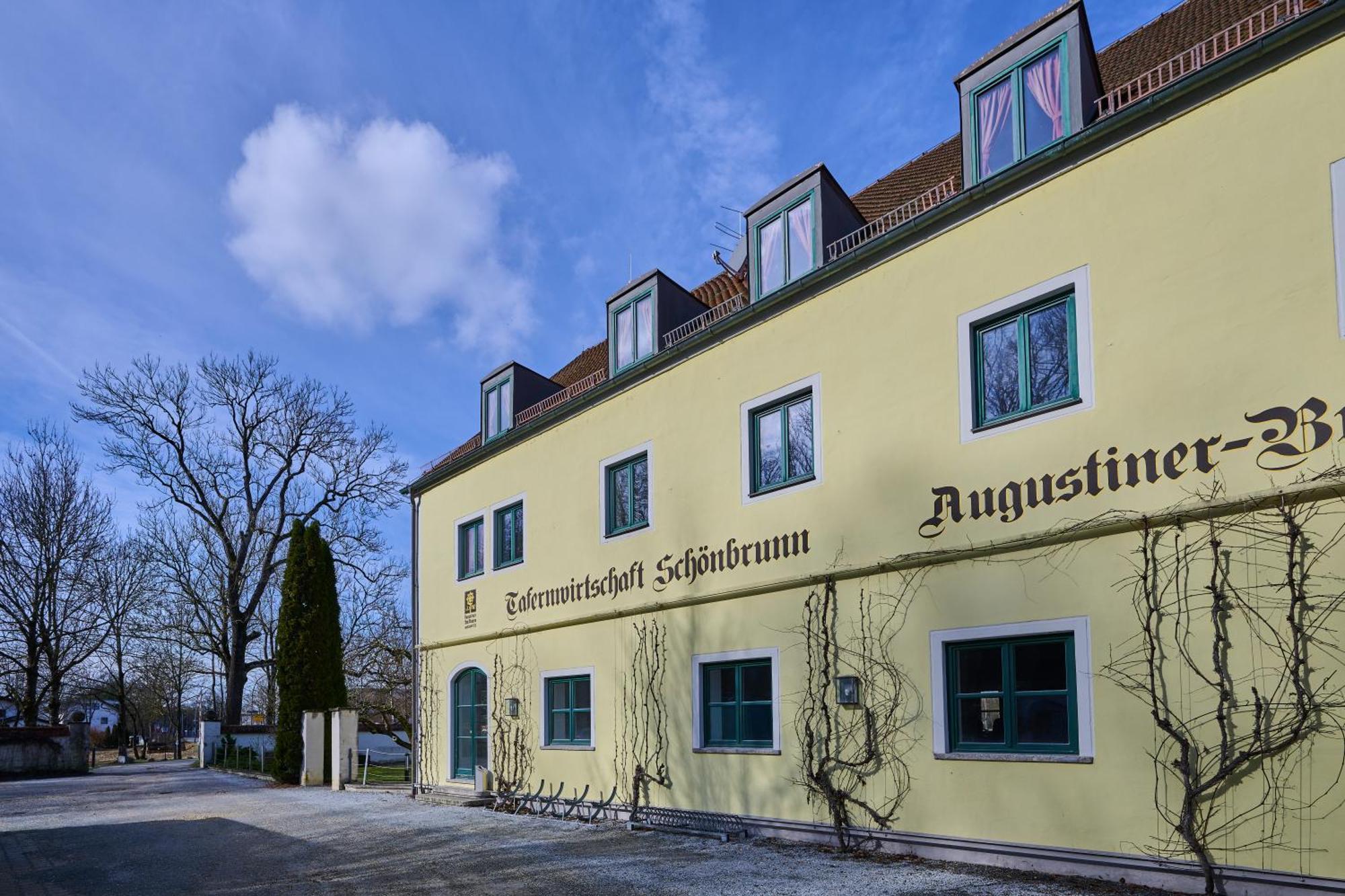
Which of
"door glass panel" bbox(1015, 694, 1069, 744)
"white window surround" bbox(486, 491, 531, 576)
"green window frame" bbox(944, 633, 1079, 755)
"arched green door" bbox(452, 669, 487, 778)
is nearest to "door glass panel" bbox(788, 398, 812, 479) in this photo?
"green window frame" bbox(944, 633, 1079, 755)

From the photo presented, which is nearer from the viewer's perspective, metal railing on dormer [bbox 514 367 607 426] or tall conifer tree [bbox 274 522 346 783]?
metal railing on dormer [bbox 514 367 607 426]

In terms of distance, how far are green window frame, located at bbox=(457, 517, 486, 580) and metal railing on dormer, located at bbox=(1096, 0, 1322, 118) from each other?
1228 centimetres

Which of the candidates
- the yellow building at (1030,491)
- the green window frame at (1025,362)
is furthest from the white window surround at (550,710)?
the green window frame at (1025,362)

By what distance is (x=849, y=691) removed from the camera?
33.8ft

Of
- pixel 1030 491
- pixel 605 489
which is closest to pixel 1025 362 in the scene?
pixel 1030 491

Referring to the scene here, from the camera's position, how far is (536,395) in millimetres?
18141

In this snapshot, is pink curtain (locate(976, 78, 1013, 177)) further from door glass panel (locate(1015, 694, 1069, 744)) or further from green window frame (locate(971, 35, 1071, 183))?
door glass panel (locate(1015, 694, 1069, 744))

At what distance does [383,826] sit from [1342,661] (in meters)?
10.9

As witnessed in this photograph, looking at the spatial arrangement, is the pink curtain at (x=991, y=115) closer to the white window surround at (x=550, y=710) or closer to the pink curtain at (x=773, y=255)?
the pink curtain at (x=773, y=255)

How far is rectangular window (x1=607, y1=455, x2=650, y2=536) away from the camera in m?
14.0

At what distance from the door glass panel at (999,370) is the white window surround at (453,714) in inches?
413

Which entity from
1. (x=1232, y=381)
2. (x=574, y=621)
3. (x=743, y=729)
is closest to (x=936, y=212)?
(x=1232, y=381)

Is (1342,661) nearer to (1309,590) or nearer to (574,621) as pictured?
(1309,590)

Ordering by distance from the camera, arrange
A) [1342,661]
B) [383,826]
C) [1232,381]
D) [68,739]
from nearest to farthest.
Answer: [1342,661] → [1232,381] → [383,826] → [68,739]
